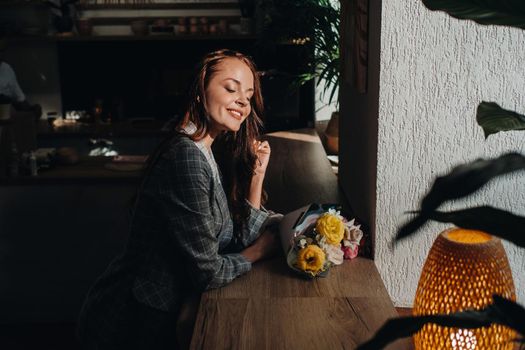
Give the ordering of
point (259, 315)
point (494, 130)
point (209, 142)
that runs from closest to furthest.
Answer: point (494, 130) < point (259, 315) < point (209, 142)

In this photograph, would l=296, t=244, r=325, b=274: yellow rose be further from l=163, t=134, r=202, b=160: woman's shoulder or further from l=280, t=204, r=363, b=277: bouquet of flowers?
l=163, t=134, r=202, b=160: woman's shoulder

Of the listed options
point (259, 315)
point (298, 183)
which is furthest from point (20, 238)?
point (259, 315)

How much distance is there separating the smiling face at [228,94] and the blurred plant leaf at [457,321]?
1.10m

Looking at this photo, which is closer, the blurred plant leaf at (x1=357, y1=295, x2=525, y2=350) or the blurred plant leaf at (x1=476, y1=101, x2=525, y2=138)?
the blurred plant leaf at (x1=357, y1=295, x2=525, y2=350)

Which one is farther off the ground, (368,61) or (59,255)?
(368,61)

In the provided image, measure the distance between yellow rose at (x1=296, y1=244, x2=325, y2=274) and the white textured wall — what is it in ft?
0.71

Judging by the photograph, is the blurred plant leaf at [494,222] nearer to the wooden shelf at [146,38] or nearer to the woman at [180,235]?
the woman at [180,235]

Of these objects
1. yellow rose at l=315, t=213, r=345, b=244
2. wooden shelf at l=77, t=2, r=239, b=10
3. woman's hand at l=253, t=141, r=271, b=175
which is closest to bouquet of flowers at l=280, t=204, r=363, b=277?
yellow rose at l=315, t=213, r=345, b=244

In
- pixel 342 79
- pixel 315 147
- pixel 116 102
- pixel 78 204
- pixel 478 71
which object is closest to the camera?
pixel 478 71

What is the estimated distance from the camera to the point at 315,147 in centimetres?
362

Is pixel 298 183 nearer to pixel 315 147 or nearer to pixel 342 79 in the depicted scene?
pixel 342 79

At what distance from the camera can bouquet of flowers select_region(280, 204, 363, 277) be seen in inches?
66.1

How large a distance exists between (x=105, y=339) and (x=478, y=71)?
1.27 metres

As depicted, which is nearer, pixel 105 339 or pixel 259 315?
pixel 259 315
